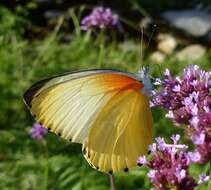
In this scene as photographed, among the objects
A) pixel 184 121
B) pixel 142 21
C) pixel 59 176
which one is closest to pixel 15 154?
pixel 59 176

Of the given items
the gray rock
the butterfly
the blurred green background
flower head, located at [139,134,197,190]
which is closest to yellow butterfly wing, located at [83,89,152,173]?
the butterfly

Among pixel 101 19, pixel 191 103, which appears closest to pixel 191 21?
pixel 101 19

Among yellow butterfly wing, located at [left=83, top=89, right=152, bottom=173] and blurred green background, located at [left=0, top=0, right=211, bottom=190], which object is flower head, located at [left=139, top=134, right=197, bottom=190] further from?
blurred green background, located at [left=0, top=0, right=211, bottom=190]

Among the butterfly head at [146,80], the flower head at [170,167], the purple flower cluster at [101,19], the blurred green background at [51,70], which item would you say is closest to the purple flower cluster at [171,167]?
the flower head at [170,167]

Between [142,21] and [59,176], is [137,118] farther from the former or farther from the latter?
[142,21]

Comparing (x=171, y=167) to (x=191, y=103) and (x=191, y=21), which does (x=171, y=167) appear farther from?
(x=191, y=21)

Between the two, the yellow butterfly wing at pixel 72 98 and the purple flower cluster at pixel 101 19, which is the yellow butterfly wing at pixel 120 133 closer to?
the yellow butterfly wing at pixel 72 98

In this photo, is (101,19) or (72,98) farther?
(101,19)
